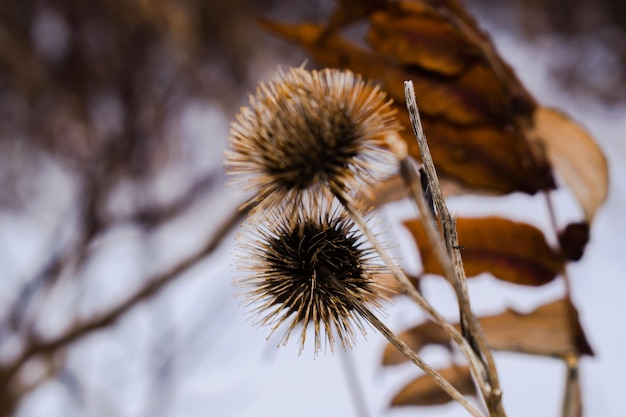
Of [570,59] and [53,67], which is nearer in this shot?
[570,59]

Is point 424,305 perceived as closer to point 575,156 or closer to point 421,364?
point 421,364

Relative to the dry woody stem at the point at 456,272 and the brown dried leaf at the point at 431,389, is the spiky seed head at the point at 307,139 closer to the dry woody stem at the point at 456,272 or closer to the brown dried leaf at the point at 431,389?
the dry woody stem at the point at 456,272

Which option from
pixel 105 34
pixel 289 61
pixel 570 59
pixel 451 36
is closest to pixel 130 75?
pixel 105 34

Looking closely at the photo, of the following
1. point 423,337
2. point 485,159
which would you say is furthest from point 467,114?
point 423,337

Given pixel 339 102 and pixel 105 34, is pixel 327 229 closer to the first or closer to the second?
pixel 339 102

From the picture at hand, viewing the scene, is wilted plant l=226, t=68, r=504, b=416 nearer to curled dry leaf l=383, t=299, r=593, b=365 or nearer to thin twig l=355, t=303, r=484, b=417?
thin twig l=355, t=303, r=484, b=417

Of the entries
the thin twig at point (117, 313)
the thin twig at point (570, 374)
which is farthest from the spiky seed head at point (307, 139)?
the thin twig at point (117, 313)
